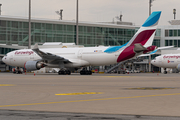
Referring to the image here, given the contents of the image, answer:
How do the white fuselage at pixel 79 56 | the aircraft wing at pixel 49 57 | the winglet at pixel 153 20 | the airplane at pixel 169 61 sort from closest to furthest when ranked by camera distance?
the winglet at pixel 153 20 < the white fuselage at pixel 79 56 < the aircraft wing at pixel 49 57 < the airplane at pixel 169 61

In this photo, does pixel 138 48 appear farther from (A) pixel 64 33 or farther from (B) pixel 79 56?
(A) pixel 64 33

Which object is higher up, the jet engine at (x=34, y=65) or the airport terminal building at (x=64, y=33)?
the airport terminal building at (x=64, y=33)

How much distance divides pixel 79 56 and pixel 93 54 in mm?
2450

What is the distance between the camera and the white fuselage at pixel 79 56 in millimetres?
46166

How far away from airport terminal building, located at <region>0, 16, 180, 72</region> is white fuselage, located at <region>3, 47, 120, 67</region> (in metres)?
21.1

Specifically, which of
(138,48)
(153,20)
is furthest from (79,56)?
(153,20)

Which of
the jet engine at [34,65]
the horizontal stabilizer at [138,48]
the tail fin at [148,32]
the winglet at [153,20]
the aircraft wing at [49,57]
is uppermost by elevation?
the winglet at [153,20]

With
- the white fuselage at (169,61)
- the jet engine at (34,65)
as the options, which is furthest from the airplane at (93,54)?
the white fuselage at (169,61)

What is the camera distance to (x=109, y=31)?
308 feet

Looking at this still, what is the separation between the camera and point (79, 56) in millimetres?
48156

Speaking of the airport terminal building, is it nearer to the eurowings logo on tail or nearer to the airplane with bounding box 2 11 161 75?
the airplane with bounding box 2 11 161 75

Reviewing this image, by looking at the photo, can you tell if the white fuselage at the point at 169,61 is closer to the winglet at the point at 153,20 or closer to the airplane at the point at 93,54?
the airplane at the point at 93,54

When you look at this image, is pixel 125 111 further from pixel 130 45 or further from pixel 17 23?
pixel 17 23

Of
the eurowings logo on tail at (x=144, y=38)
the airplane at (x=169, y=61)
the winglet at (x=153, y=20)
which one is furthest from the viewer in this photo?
the airplane at (x=169, y=61)
